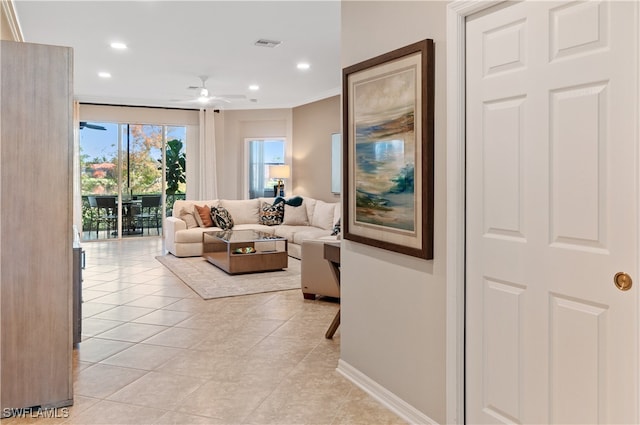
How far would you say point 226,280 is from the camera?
5.73 metres

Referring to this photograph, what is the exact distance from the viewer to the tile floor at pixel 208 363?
2.55 m

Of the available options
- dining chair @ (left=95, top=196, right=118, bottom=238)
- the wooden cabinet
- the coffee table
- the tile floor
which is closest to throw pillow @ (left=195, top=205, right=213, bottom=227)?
the coffee table

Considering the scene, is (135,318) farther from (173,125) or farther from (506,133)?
(173,125)

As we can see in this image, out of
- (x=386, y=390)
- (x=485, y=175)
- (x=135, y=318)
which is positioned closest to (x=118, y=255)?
(x=135, y=318)

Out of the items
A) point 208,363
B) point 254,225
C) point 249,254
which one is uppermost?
point 254,225

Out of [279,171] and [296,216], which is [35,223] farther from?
[279,171]

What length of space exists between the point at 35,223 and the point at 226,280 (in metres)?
3.36

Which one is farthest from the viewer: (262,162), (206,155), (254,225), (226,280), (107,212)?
(262,162)

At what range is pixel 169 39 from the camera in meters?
5.16

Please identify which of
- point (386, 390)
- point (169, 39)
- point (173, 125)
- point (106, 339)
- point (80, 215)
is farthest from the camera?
point (173, 125)

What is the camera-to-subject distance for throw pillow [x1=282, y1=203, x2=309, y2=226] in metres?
8.23

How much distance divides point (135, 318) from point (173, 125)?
618 cm

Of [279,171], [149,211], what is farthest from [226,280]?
[149,211]

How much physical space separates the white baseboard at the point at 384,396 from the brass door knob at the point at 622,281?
3.71ft
